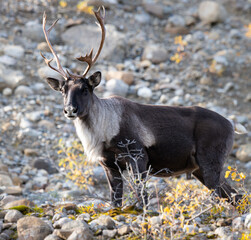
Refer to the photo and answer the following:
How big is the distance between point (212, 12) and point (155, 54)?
2.77m

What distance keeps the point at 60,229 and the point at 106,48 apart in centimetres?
811

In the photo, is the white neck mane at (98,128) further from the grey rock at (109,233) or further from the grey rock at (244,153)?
the grey rock at (244,153)

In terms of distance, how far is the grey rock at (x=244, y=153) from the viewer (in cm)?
924

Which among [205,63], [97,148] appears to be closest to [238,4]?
[205,63]

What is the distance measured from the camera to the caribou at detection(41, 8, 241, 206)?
19.2ft

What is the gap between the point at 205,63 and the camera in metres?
12.0

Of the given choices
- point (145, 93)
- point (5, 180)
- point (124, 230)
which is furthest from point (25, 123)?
point (124, 230)

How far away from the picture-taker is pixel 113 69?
37.8ft

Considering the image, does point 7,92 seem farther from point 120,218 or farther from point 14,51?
point 120,218

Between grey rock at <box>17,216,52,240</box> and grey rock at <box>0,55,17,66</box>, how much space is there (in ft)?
23.5

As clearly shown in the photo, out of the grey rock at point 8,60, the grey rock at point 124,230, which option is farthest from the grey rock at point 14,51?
the grey rock at point 124,230

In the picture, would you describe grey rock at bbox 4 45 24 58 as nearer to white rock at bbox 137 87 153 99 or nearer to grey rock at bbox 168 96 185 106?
white rock at bbox 137 87 153 99

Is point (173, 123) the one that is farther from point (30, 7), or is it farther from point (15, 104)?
point (30, 7)

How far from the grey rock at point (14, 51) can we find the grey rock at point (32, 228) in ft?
24.7
